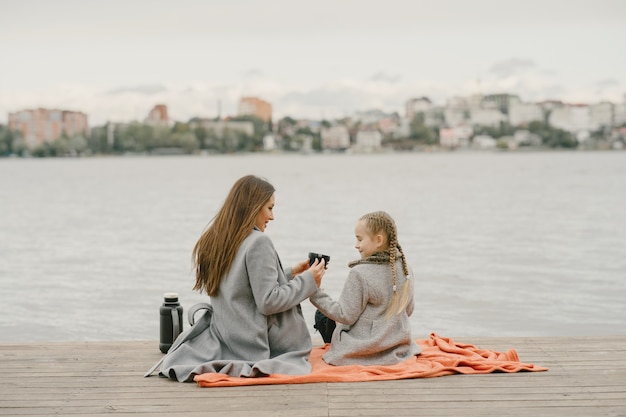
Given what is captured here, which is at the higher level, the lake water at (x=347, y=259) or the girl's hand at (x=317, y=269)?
the girl's hand at (x=317, y=269)

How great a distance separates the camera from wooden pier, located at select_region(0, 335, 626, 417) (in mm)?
4551

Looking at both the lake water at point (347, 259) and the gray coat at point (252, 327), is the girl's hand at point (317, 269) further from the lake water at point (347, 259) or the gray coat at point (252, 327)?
the lake water at point (347, 259)

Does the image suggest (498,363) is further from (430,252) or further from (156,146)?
(156,146)

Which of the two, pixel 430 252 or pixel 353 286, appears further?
pixel 430 252

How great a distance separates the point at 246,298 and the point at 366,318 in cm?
69

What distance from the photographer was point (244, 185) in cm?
527

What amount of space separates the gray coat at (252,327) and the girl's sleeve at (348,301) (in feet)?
0.41

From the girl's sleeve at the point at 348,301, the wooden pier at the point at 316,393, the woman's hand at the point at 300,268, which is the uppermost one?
the woman's hand at the point at 300,268

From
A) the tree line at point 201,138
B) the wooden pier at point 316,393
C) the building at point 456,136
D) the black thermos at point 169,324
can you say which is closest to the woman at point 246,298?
the wooden pier at point 316,393

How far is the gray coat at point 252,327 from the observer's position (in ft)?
17.1

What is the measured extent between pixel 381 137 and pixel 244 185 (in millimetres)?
128485

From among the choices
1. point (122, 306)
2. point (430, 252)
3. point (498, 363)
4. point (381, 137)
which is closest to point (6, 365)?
point (498, 363)

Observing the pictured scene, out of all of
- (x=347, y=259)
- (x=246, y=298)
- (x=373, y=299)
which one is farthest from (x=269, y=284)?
(x=347, y=259)

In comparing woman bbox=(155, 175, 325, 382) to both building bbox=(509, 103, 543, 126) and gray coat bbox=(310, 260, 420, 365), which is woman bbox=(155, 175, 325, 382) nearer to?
gray coat bbox=(310, 260, 420, 365)
